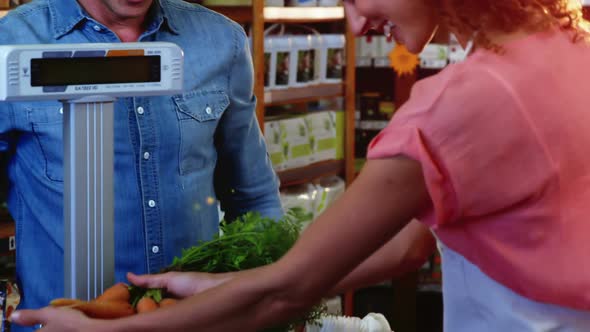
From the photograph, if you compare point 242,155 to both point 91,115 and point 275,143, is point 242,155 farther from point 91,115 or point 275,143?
point 275,143

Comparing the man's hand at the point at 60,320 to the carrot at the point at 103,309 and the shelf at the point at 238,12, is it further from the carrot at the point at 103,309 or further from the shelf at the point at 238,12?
the shelf at the point at 238,12

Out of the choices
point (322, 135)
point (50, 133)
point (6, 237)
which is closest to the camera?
point (50, 133)

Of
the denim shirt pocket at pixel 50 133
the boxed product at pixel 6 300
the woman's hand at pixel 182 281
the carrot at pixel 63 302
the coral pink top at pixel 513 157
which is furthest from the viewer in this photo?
the denim shirt pocket at pixel 50 133

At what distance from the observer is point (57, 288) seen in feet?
7.00

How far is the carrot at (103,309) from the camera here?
145cm

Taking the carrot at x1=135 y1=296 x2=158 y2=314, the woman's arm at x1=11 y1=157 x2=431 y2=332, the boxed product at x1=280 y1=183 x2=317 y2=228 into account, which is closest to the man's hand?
the woman's arm at x1=11 y1=157 x2=431 y2=332

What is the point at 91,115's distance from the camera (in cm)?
154

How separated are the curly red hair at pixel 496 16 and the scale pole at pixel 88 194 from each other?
591 mm

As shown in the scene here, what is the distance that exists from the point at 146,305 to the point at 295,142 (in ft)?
11.2

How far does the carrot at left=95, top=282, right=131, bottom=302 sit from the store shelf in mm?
1788

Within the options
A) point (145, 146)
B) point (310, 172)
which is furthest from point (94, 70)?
point (310, 172)

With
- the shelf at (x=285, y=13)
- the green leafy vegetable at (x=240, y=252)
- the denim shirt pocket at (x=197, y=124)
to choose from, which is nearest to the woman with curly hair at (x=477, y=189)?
the green leafy vegetable at (x=240, y=252)

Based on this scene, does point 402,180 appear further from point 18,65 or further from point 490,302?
point 18,65

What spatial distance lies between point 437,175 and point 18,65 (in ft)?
2.20
